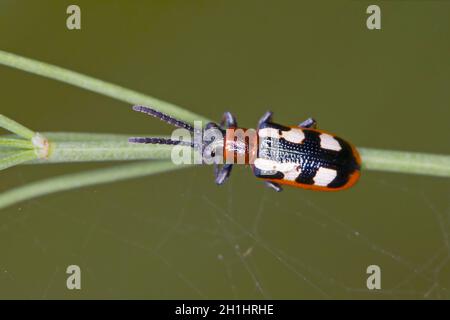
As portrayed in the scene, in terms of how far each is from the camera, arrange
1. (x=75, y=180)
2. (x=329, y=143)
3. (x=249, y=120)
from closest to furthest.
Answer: (x=75, y=180) < (x=329, y=143) < (x=249, y=120)

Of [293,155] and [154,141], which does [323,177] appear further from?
[154,141]

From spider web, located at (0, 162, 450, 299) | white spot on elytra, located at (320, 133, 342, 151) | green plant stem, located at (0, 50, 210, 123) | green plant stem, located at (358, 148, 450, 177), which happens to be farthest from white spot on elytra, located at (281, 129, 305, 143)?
spider web, located at (0, 162, 450, 299)

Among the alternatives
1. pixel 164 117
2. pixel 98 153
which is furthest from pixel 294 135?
pixel 98 153

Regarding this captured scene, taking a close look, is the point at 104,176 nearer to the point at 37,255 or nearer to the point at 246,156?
the point at 246,156

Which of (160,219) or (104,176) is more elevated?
(104,176)

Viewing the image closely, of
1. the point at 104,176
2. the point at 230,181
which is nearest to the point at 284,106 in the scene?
the point at 230,181
